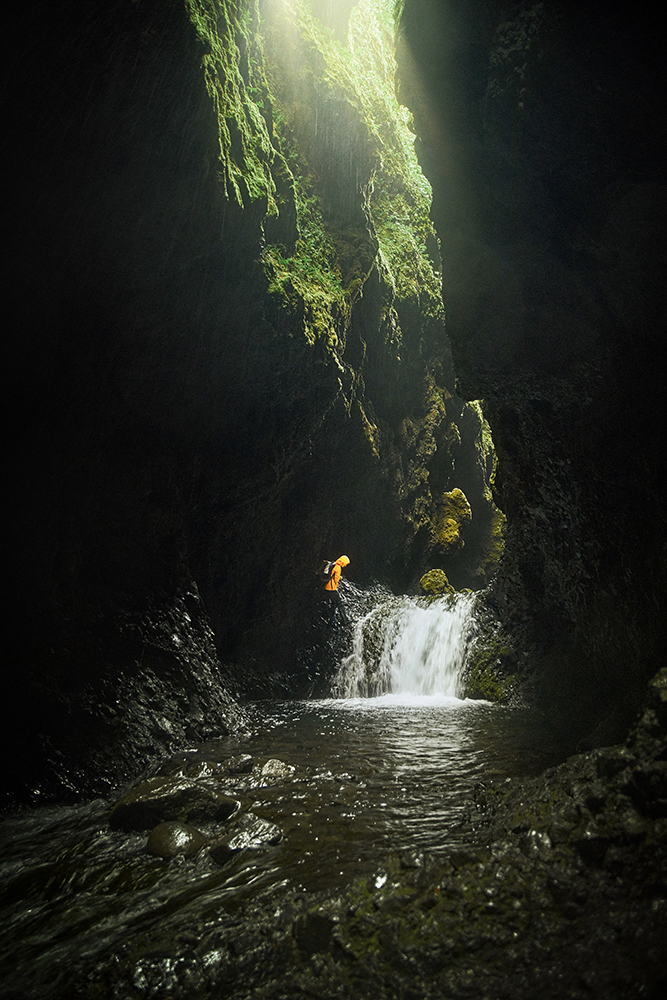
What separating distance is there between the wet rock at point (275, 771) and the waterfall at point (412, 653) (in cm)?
621

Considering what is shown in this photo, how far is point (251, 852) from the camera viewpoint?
Answer: 3689 mm

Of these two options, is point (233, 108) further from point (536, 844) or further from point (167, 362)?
point (536, 844)

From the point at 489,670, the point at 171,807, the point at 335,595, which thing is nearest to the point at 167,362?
the point at 171,807

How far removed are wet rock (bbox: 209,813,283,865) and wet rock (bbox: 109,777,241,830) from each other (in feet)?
1.03

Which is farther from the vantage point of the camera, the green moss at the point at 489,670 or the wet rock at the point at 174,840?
the green moss at the point at 489,670

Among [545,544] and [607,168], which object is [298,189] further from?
[545,544]

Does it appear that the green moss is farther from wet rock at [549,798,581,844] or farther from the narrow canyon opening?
wet rock at [549,798,581,844]

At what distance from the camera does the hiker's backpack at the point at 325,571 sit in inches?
499

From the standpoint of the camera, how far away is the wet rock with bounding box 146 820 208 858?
12.6 feet

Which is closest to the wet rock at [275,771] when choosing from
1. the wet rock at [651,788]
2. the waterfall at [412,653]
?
the wet rock at [651,788]

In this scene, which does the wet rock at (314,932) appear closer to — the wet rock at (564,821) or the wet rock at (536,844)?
the wet rock at (536,844)

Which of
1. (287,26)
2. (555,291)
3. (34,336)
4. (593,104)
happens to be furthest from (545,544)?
(287,26)

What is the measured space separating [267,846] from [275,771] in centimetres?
180

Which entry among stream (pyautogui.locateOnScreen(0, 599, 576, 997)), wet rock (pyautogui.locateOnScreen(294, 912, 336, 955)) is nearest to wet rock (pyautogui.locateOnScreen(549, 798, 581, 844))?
stream (pyautogui.locateOnScreen(0, 599, 576, 997))
